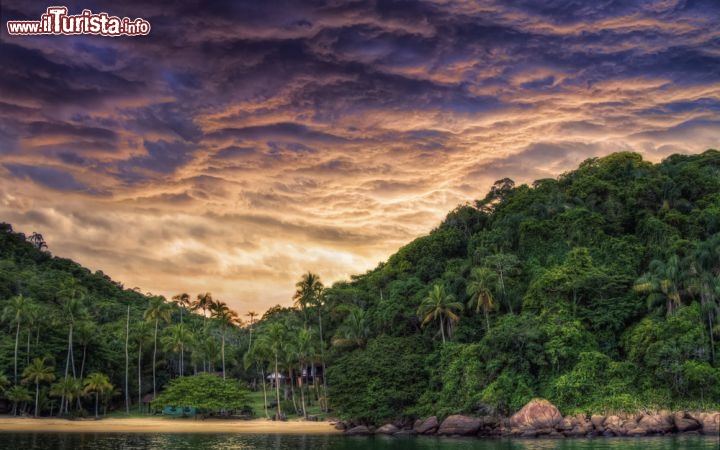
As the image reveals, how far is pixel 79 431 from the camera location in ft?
214

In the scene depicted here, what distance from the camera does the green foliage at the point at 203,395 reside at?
76688mm

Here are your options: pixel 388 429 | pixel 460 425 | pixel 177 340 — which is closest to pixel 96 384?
pixel 177 340

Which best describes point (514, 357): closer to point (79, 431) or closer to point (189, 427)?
point (189, 427)

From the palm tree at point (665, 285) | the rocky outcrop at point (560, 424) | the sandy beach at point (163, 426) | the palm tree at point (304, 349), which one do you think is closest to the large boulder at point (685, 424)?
the rocky outcrop at point (560, 424)

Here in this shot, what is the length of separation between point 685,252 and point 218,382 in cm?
6025

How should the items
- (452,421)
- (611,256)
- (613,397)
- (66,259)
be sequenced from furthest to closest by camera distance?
1. (66,259)
2. (611,256)
3. (452,421)
4. (613,397)

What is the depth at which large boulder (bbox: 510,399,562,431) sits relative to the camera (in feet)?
189

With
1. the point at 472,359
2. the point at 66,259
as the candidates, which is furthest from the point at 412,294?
the point at 66,259

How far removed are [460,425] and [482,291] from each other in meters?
17.5

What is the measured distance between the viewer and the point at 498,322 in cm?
7288

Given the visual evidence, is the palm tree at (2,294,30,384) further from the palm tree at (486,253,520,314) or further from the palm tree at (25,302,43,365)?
the palm tree at (486,253,520,314)

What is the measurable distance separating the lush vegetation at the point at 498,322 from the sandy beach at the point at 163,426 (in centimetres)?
433

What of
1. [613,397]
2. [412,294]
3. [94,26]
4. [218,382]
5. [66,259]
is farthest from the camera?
[66,259]

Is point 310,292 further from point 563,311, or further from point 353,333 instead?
point 563,311
